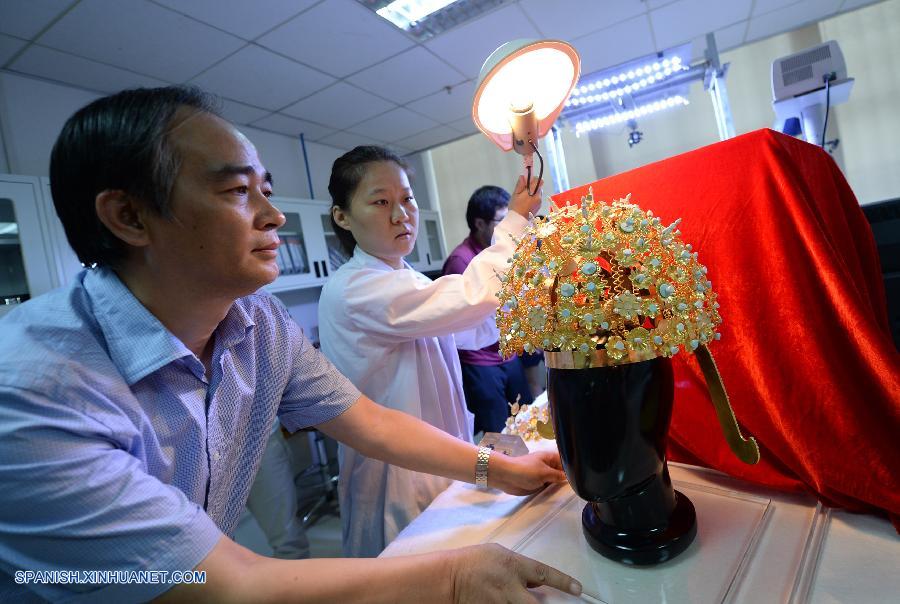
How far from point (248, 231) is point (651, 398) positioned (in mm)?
659

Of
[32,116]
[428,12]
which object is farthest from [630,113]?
[32,116]

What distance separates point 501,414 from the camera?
2.14 m

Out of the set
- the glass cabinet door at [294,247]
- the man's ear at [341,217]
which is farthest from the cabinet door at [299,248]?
the man's ear at [341,217]

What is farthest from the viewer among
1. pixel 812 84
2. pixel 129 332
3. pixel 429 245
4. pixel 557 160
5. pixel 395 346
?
pixel 429 245

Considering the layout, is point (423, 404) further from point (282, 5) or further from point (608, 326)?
point (282, 5)

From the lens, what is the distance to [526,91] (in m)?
0.93

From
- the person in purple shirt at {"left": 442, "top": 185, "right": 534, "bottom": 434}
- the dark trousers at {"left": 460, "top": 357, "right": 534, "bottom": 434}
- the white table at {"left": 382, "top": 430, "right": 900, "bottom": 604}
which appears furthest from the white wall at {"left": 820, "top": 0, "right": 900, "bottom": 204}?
the white table at {"left": 382, "top": 430, "right": 900, "bottom": 604}

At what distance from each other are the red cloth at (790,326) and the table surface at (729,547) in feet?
0.11

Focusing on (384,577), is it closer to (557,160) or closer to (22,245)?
(557,160)

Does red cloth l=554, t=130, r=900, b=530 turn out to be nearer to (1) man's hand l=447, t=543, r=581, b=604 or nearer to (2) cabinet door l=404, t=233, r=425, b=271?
(1) man's hand l=447, t=543, r=581, b=604

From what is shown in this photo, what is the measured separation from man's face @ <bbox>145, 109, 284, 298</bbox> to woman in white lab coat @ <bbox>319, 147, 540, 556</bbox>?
1.49 ft

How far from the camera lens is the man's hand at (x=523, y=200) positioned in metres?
1.15

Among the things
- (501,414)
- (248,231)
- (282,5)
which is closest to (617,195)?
(248,231)

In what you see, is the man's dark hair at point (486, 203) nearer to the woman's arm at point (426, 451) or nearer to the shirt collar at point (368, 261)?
the shirt collar at point (368, 261)
